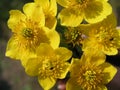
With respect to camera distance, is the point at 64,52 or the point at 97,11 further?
the point at 97,11

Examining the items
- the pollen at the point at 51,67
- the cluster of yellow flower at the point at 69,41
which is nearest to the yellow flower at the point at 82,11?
the cluster of yellow flower at the point at 69,41

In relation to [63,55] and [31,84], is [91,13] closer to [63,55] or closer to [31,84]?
[63,55]

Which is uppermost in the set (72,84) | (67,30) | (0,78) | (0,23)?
(67,30)

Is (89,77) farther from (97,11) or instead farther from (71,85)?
(97,11)

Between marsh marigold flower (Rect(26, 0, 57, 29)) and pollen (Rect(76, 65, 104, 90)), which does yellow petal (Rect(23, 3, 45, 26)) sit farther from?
pollen (Rect(76, 65, 104, 90))

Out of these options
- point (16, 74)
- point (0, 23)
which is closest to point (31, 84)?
point (16, 74)

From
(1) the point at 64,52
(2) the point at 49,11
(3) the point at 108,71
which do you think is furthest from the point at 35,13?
(3) the point at 108,71
